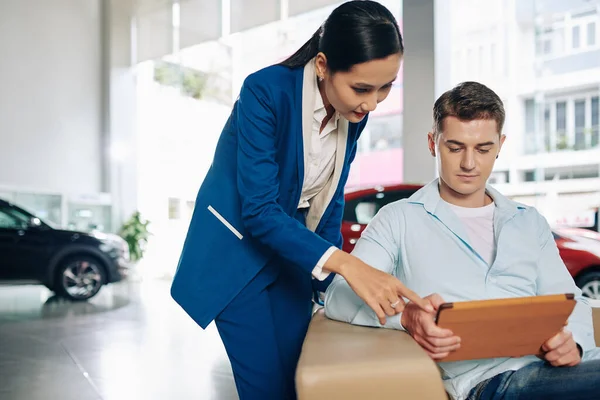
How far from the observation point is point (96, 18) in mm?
9938

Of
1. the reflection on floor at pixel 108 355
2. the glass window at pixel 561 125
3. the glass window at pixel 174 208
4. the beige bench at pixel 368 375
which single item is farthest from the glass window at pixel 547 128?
the glass window at pixel 174 208

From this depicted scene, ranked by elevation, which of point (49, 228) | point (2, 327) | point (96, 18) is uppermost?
point (96, 18)

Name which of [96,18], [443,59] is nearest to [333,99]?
[443,59]

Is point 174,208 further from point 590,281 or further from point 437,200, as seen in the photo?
point 437,200

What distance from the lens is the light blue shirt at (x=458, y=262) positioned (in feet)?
3.95

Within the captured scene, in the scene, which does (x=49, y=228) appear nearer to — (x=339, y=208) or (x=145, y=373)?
(x=145, y=373)

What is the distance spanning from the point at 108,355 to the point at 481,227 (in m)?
2.94

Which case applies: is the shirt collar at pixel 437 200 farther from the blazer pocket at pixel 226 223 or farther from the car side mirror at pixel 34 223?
the car side mirror at pixel 34 223

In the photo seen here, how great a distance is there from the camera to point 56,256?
6059 millimetres

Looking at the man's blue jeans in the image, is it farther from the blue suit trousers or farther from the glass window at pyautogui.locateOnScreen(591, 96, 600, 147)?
the glass window at pyautogui.locateOnScreen(591, 96, 600, 147)

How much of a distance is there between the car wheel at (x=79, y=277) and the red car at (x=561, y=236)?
10.3 feet

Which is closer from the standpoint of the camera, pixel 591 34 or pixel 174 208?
pixel 591 34

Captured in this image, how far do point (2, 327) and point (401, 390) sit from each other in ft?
15.6

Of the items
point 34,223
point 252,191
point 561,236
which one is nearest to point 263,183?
point 252,191
